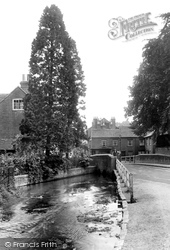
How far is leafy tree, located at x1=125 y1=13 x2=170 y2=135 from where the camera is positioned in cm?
2592

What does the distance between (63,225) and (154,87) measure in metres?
19.2

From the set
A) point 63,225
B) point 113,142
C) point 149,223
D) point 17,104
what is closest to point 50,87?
point 17,104

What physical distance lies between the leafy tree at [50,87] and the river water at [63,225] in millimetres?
11872

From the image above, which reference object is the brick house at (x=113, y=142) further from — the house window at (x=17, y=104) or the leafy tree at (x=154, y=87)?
the leafy tree at (x=154, y=87)

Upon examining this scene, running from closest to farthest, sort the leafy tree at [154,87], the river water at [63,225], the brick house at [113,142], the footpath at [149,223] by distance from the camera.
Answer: the footpath at [149,223], the river water at [63,225], the leafy tree at [154,87], the brick house at [113,142]

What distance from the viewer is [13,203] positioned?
1558 cm

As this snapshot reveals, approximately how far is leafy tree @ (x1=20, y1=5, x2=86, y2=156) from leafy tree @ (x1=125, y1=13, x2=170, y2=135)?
732 cm

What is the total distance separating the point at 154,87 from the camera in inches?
1066

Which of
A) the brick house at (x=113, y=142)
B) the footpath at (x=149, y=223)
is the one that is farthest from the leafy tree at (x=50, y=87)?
the brick house at (x=113, y=142)

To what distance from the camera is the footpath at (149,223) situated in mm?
6999

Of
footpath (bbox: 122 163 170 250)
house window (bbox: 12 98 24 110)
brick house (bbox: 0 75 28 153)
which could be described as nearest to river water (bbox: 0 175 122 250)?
footpath (bbox: 122 163 170 250)

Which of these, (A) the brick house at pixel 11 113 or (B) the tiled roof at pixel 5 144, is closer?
(B) the tiled roof at pixel 5 144

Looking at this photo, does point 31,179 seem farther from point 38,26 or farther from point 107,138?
point 107,138

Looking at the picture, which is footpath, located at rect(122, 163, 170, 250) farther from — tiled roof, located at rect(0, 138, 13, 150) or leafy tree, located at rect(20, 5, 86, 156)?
tiled roof, located at rect(0, 138, 13, 150)
